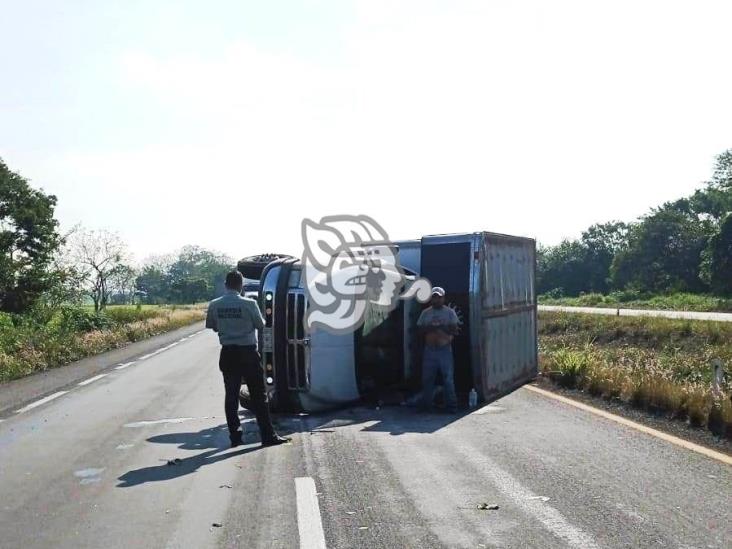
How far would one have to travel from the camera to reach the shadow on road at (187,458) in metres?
7.22

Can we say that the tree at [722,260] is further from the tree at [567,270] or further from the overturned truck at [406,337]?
the tree at [567,270]

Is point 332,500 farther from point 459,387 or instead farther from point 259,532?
point 459,387

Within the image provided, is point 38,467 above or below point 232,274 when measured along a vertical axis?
below

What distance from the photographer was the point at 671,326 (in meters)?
23.6

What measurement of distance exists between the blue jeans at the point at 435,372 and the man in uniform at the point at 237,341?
2.68m

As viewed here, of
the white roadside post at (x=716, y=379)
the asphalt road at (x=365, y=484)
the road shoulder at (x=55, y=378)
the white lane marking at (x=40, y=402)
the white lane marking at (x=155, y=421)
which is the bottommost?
the road shoulder at (x=55, y=378)

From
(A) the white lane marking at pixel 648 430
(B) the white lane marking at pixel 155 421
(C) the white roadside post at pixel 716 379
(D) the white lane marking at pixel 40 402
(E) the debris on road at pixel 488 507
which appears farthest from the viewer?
(D) the white lane marking at pixel 40 402

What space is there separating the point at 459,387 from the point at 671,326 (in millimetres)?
13984

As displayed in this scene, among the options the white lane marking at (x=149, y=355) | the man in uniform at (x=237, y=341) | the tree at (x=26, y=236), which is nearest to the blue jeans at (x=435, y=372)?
the man in uniform at (x=237, y=341)

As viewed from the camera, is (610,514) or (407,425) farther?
(407,425)

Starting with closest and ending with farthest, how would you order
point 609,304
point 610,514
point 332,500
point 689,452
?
point 610,514 < point 332,500 < point 689,452 < point 609,304

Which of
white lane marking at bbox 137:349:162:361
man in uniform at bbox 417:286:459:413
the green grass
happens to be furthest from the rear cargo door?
the green grass

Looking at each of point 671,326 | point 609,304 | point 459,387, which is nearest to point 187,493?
point 459,387

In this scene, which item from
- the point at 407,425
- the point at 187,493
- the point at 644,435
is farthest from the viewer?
the point at 407,425
